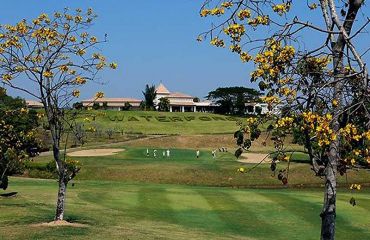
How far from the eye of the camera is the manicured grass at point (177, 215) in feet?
59.8

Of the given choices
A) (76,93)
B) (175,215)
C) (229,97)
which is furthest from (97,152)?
(229,97)

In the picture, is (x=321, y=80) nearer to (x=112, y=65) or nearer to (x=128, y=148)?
(x=112, y=65)

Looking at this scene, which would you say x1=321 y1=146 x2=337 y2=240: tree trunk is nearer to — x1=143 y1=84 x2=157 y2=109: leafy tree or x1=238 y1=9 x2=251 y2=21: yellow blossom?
x1=238 y1=9 x2=251 y2=21: yellow blossom

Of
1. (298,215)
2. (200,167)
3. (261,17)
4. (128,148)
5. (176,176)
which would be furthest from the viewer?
(128,148)

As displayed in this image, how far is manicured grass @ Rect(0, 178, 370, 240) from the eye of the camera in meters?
18.2

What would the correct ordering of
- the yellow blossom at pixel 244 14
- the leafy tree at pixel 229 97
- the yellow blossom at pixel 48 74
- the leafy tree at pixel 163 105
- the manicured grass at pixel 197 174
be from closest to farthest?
1. the yellow blossom at pixel 244 14
2. the yellow blossom at pixel 48 74
3. the manicured grass at pixel 197 174
4. the leafy tree at pixel 229 97
5. the leafy tree at pixel 163 105

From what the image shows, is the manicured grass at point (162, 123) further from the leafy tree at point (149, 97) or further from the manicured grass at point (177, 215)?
the manicured grass at point (177, 215)

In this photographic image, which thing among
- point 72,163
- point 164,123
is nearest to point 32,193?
Answer: point 72,163

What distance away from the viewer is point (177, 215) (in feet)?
83.3

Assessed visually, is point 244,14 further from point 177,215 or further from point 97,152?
point 97,152

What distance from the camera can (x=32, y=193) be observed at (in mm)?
30844

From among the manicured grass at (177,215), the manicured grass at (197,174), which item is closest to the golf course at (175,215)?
the manicured grass at (177,215)

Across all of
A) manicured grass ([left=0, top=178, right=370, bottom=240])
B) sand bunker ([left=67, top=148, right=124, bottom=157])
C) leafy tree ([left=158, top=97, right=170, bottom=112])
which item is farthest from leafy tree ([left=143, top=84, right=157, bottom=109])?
manicured grass ([left=0, top=178, right=370, bottom=240])

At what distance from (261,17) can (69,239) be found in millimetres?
10047
